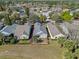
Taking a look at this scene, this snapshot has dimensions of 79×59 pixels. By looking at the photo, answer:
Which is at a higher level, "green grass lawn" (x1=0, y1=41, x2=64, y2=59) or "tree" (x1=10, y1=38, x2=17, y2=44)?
"tree" (x1=10, y1=38, x2=17, y2=44)

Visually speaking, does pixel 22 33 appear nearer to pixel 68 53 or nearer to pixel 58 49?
pixel 58 49

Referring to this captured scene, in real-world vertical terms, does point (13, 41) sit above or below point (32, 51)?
above

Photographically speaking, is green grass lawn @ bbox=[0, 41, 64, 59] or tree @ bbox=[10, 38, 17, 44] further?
tree @ bbox=[10, 38, 17, 44]

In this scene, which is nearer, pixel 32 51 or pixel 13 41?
pixel 32 51

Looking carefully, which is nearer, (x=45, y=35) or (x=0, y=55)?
(x=0, y=55)

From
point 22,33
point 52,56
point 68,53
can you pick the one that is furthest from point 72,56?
point 22,33

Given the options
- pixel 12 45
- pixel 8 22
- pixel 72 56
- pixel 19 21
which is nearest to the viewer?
pixel 72 56

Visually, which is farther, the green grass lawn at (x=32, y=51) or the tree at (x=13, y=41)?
the tree at (x=13, y=41)

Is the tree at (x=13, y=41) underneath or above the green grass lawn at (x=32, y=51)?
above
